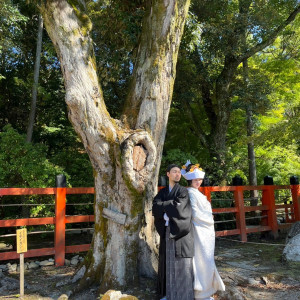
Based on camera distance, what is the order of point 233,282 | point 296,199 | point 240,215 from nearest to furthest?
point 233,282
point 240,215
point 296,199

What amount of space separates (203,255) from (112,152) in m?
1.86

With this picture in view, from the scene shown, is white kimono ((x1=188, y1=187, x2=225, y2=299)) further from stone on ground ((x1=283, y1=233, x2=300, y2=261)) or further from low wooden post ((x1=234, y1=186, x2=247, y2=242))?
low wooden post ((x1=234, y1=186, x2=247, y2=242))

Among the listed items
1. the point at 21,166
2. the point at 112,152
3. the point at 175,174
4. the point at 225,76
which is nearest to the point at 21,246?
the point at 112,152

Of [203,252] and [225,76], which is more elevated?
[225,76]

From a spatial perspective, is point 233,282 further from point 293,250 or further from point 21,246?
point 21,246

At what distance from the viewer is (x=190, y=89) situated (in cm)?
1069

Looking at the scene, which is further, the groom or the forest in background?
the forest in background

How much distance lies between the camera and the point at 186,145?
42.0 feet

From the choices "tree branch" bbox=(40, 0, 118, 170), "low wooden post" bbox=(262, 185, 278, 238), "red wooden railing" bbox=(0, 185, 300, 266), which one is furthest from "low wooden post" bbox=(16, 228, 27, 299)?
"low wooden post" bbox=(262, 185, 278, 238)

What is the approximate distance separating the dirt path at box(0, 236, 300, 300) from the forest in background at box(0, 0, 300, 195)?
103 inches

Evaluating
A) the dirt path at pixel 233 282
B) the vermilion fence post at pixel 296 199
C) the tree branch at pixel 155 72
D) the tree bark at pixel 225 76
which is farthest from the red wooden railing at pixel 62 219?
the tree branch at pixel 155 72

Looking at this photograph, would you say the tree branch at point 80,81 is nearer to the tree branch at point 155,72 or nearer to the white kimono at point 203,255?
the tree branch at point 155,72

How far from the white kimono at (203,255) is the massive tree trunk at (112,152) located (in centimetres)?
90

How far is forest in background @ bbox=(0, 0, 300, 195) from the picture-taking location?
798 centimetres
